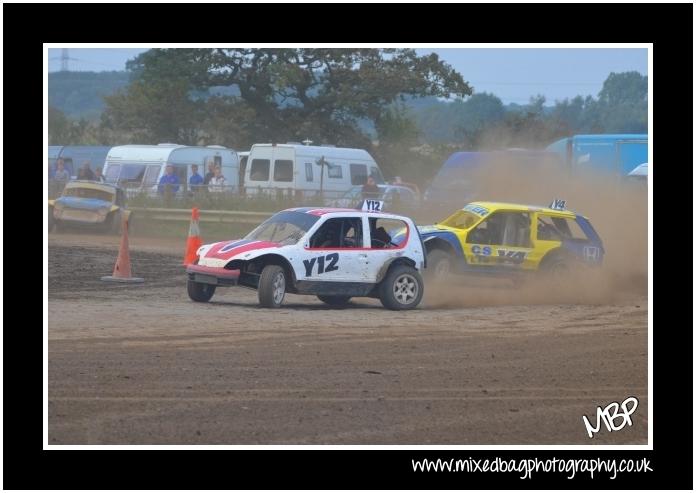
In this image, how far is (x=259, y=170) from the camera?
33.7m

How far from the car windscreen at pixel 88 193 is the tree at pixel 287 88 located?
11.5 m

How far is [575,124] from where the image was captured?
65812mm

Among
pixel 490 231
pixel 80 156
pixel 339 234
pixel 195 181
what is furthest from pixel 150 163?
pixel 339 234

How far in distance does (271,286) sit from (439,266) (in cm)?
404

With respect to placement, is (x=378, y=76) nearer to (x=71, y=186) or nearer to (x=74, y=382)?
(x=71, y=186)

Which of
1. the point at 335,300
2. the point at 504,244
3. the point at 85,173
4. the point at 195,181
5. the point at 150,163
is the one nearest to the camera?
the point at 335,300

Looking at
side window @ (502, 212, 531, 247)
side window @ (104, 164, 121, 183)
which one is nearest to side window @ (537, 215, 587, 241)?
side window @ (502, 212, 531, 247)

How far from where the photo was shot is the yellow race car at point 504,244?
715 inches

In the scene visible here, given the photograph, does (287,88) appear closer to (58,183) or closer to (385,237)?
(58,183)

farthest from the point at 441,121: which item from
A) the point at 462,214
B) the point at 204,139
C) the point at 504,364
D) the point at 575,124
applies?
the point at 504,364

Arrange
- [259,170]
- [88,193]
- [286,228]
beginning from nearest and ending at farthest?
1. [286,228]
2. [88,193]
3. [259,170]

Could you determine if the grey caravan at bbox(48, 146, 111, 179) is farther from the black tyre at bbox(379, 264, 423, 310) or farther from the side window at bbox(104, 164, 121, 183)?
the black tyre at bbox(379, 264, 423, 310)

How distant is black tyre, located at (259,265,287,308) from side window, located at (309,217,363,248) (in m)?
0.70

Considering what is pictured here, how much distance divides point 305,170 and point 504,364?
22.1 metres
